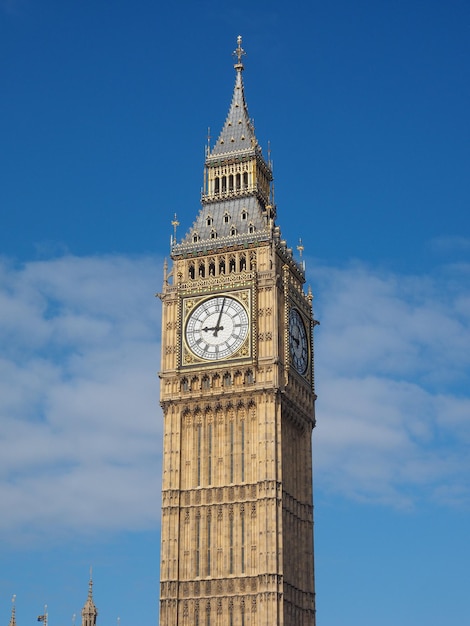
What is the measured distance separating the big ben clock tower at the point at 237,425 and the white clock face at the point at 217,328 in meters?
0.09

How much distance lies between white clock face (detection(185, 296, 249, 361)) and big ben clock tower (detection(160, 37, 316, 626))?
3.7 inches

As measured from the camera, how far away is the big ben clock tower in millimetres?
86000

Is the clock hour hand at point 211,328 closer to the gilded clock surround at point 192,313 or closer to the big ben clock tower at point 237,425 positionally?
the big ben clock tower at point 237,425

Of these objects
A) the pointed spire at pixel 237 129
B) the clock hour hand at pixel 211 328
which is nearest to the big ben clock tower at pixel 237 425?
the clock hour hand at pixel 211 328

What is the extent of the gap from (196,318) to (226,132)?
18.0 m

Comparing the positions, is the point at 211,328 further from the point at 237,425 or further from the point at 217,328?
the point at 237,425

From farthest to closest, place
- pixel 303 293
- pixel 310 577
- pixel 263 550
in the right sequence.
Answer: pixel 303 293
pixel 310 577
pixel 263 550

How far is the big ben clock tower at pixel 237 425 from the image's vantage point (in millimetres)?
86000

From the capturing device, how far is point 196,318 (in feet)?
307

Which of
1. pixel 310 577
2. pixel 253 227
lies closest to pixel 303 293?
pixel 253 227

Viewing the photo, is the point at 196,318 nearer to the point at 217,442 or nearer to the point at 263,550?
the point at 217,442

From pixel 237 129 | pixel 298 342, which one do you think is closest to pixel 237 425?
pixel 298 342

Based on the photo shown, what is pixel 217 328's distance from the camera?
303 feet
